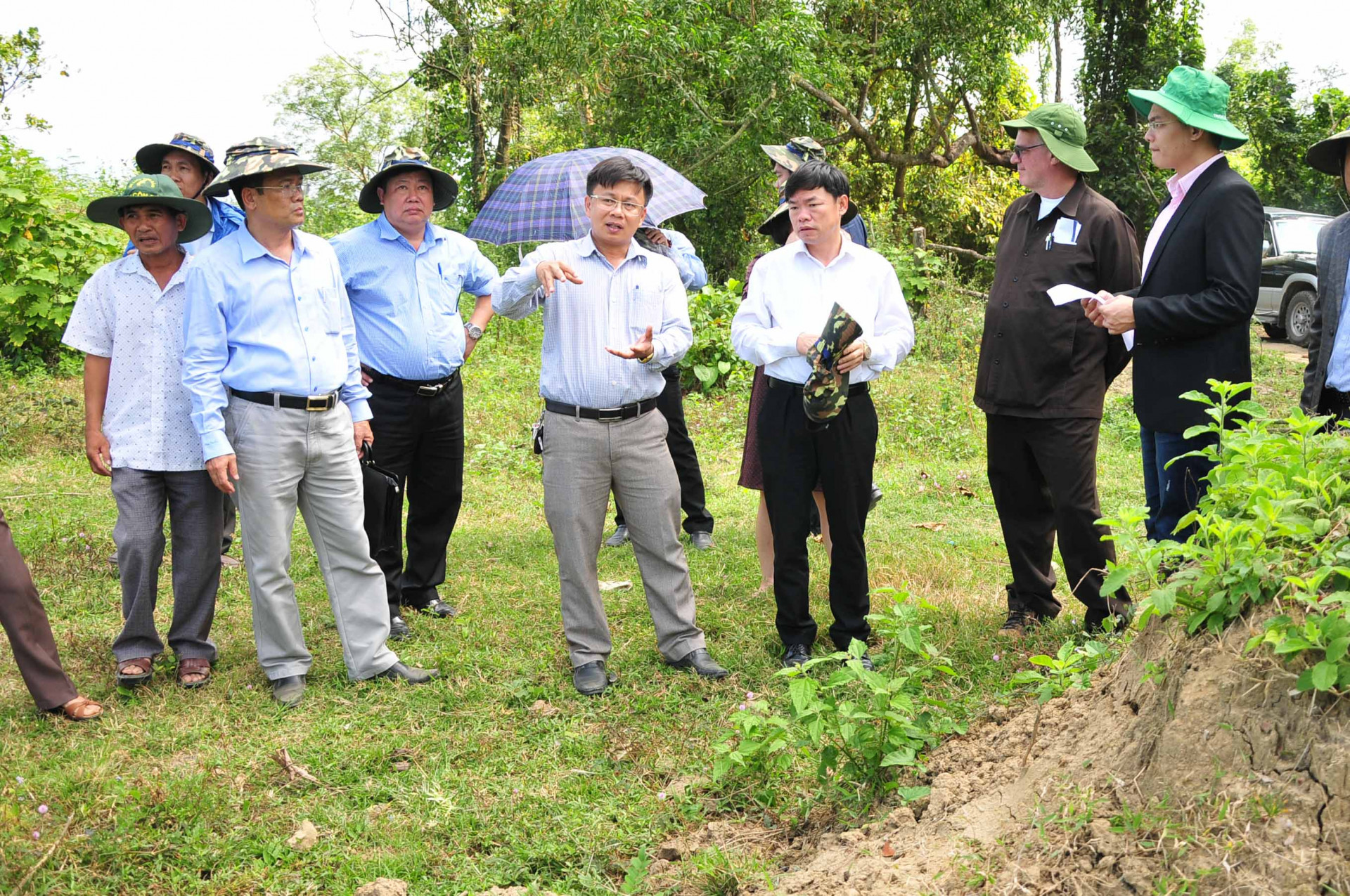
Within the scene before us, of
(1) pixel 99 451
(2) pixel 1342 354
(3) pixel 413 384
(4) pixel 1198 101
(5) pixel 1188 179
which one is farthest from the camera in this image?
(3) pixel 413 384

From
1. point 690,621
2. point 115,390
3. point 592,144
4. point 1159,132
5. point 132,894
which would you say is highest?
point 592,144

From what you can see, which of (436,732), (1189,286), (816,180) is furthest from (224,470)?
(1189,286)

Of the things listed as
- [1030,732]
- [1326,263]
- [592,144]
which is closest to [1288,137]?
[592,144]

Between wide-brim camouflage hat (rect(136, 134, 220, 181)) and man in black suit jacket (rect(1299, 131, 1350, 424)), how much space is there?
4.87 metres

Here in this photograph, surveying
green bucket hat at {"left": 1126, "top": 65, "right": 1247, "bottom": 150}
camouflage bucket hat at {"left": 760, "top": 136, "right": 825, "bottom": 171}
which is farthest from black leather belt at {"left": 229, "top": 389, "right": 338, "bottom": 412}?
green bucket hat at {"left": 1126, "top": 65, "right": 1247, "bottom": 150}

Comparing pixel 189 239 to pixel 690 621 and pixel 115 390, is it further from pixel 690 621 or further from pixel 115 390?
pixel 690 621

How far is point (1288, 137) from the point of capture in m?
21.6

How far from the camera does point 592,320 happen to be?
443 centimetres

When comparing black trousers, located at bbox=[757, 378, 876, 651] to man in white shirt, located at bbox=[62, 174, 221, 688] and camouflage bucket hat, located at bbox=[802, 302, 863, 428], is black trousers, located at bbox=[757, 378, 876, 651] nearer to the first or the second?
camouflage bucket hat, located at bbox=[802, 302, 863, 428]

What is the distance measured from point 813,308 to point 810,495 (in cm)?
78

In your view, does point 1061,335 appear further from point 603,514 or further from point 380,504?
point 380,504

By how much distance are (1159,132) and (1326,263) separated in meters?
0.78

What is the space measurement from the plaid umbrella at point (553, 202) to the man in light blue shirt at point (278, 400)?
217cm

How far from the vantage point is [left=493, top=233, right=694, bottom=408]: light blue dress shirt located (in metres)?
4.43
